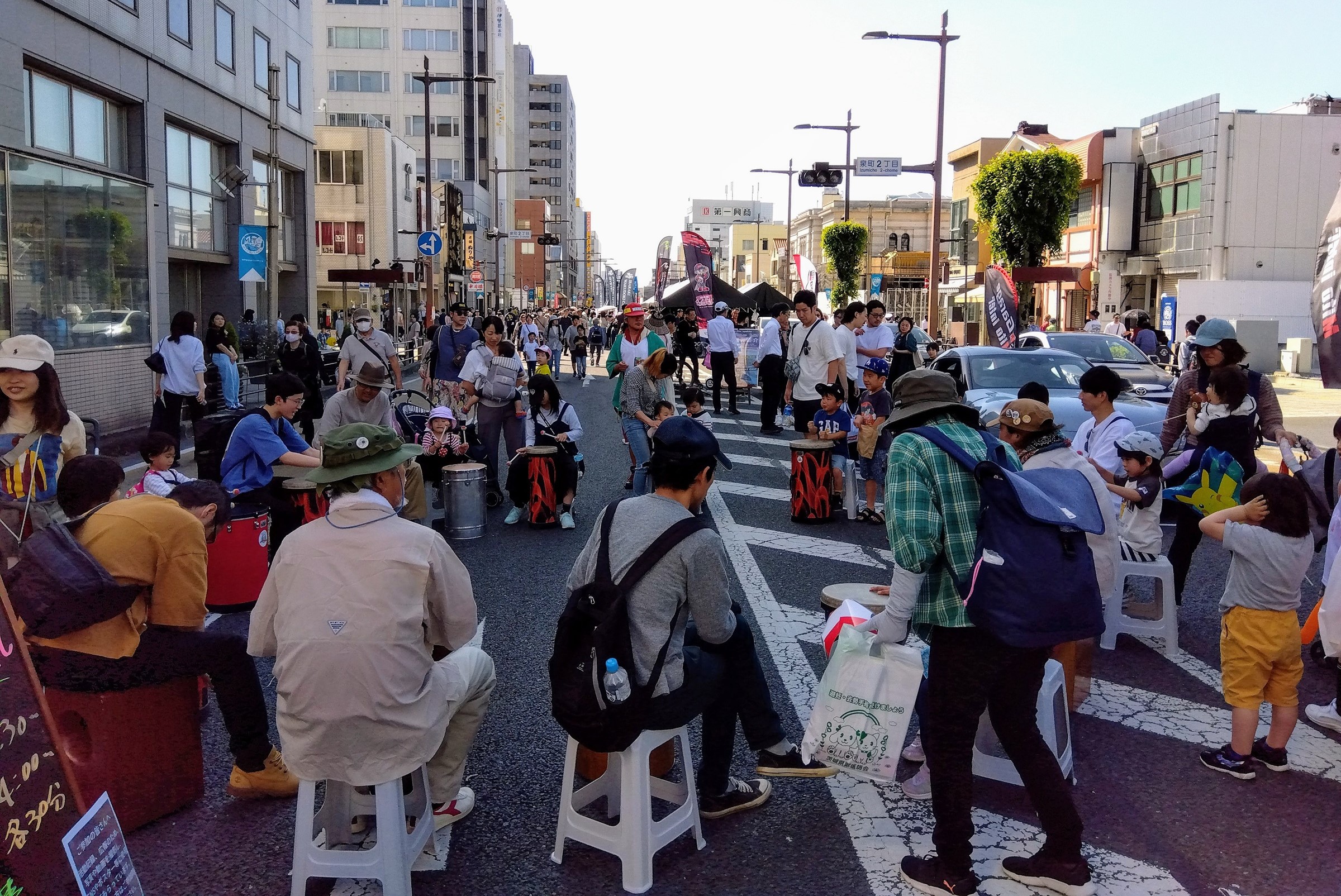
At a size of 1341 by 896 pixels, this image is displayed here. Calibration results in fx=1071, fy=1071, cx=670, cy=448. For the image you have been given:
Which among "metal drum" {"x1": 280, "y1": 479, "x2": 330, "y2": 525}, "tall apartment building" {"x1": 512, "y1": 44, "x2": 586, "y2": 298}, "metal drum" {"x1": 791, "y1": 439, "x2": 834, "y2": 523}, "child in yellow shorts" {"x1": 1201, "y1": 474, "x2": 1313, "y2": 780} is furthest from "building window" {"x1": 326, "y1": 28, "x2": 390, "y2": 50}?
"child in yellow shorts" {"x1": 1201, "y1": 474, "x2": 1313, "y2": 780}

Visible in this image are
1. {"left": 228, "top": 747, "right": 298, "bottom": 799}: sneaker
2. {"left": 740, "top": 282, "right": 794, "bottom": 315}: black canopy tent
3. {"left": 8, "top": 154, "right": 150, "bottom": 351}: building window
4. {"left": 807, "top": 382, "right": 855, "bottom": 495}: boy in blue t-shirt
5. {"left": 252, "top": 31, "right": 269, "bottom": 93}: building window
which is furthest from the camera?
{"left": 740, "top": 282, "right": 794, "bottom": 315}: black canopy tent

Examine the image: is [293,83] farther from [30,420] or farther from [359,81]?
[359,81]

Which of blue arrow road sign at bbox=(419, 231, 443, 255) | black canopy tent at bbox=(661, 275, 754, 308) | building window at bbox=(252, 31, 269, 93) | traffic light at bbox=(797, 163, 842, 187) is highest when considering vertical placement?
building window at bbox=(252, 31, 269, 93)

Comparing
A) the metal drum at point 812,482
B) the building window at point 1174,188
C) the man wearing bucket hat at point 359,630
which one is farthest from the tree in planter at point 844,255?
the man wearing bucket hat at point 359,630

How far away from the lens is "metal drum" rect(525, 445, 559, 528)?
9766 millimetres

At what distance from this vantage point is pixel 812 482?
33.1 feet

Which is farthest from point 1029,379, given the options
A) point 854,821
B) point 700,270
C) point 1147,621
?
point 700,270

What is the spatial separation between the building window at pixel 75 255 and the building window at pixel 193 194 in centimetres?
565

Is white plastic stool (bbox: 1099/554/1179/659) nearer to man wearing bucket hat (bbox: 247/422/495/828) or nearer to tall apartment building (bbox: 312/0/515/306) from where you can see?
man wearing bucket hat (bbox: 247/422/495/828)

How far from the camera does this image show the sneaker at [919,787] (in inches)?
175

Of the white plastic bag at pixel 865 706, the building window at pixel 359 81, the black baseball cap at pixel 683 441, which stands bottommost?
the white plastic bag at pixel 865 706

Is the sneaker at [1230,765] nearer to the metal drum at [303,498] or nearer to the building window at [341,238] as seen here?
the metal drum at [303,498]

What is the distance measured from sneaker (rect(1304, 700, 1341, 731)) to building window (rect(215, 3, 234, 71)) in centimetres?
2550

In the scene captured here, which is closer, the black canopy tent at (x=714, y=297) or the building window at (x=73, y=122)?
the building window at (x=73, y=122)
